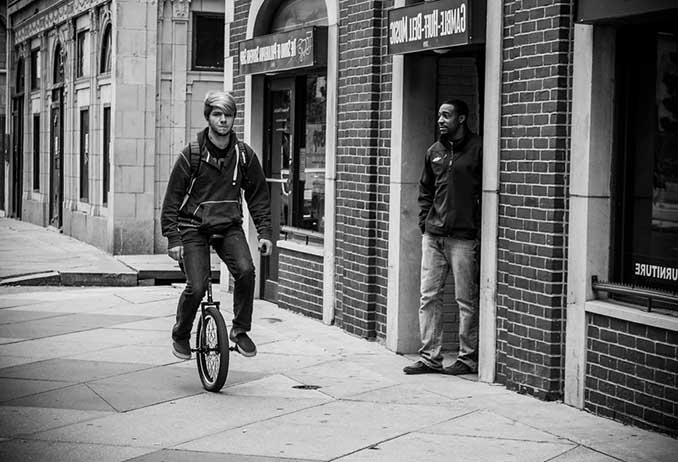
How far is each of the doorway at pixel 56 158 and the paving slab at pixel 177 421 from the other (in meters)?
18.2

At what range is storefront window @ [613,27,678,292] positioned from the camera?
7176 millimetres

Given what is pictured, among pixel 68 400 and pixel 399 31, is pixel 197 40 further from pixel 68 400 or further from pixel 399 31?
pixel 68 400

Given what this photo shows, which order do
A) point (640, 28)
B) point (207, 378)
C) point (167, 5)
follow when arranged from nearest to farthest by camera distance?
point (640, 28), point (207, 378), point (167, 5)

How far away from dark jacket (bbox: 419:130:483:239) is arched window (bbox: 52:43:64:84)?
18144mm

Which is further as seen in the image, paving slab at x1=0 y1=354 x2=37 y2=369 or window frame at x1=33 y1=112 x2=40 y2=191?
window frame at x1=33 y1=112 x2=40 y2=191

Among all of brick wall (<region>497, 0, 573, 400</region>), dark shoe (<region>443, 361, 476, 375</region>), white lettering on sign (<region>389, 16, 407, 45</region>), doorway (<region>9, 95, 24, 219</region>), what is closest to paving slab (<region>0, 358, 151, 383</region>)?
dark shoe (<region>443, 361, 476, 375</region>)

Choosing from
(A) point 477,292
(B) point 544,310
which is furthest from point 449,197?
(B) point 544,310

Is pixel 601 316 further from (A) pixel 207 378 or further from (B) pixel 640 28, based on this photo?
(A) pixel 207 378

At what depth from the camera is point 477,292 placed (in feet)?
30.0

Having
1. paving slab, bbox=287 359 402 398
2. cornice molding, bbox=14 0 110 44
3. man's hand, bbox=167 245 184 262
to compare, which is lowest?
paving slab, bbox=287 359 402 398

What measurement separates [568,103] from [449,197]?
1391 millimetres

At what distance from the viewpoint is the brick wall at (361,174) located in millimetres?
10680

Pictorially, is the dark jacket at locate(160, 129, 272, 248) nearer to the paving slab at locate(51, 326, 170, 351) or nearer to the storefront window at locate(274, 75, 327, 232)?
the paving slab at locate(51, 326, 170, 351)

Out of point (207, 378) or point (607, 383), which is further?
point (207, 378)
